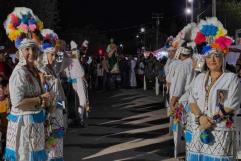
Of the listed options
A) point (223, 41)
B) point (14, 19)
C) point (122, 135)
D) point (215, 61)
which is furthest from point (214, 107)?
point (122, 135)

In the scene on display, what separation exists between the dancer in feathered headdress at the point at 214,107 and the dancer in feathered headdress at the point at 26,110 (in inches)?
70.9

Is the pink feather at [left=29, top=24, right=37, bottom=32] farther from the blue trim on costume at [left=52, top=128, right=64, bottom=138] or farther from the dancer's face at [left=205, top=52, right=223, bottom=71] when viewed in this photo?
the dancer's face at [left=205, top=52, right=223, bottom=71]

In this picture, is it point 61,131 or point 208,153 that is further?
point 61,131

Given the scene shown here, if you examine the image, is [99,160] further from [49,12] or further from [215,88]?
[49,12]

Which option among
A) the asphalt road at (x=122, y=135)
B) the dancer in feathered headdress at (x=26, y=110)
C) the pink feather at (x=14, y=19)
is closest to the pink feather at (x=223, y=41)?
the dancer in feathered headdress at (x=26, y=110)

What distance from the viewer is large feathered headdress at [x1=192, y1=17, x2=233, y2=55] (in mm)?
5871

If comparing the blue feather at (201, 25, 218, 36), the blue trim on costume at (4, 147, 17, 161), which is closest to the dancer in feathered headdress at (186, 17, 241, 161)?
the blue feather at (201, 25, 218, 36)

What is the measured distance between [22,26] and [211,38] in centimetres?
252

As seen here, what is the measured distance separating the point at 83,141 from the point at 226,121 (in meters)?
5.89

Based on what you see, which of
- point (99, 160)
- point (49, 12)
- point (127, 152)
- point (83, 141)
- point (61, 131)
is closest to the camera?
point (61, 131)

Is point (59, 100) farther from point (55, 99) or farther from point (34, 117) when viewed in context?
point (34, 117)

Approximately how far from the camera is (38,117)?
20.0 ft

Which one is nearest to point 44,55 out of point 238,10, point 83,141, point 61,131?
point 61,131

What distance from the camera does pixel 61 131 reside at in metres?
7.61
